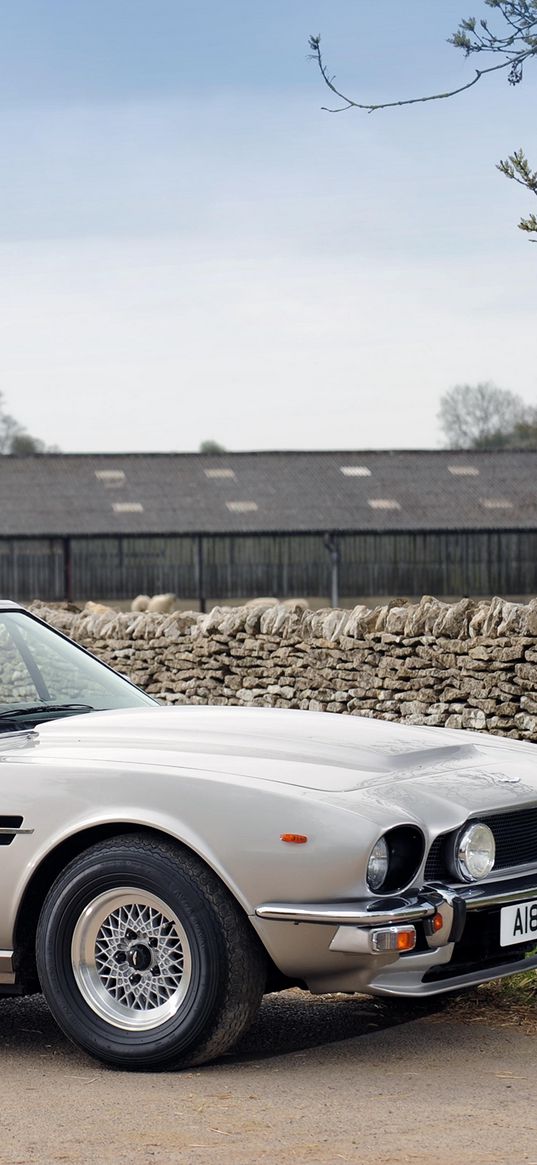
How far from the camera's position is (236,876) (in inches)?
190

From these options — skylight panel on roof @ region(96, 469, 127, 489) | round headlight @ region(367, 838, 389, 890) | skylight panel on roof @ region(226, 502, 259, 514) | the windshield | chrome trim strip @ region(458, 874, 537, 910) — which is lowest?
chrome trim strip @ region(458, 874, 537, 910)

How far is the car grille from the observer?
490 centimetres

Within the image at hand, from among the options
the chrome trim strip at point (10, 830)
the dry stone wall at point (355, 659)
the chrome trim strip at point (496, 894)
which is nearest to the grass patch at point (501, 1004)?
the chrome trim strip at point (496, 894)

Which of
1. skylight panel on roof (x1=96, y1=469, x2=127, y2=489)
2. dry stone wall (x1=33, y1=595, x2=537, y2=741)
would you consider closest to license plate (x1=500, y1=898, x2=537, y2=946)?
dry stone wall (x1=33, y1=595, x2=537, y2=741)

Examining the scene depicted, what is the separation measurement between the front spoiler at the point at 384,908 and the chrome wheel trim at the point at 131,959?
34 centimetres

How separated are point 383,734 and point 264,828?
3.23 ft

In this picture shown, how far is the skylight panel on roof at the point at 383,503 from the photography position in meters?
46.2

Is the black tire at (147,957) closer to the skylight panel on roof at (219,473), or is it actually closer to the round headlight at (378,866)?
the round headlight at (378,866)

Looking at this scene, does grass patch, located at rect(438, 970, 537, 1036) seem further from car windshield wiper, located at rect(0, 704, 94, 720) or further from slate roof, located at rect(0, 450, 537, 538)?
slate roof, located at rect(0, 450, 537, 538)

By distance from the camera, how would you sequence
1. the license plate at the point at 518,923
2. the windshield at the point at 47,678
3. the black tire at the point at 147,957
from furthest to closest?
the windshield at the point at 47,678
the license plate at the point at 518,923
the black tire at the point at 147,957

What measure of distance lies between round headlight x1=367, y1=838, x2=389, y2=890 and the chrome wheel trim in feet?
2.03

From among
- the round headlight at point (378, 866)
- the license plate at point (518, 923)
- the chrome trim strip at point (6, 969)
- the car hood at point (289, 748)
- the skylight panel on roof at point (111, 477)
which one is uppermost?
the skylight panel on roof at point (111, 477)

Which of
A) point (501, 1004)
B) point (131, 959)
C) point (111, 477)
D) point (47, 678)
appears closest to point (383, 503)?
point (111, 477)

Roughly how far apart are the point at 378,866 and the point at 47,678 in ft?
6.56
